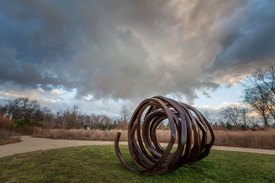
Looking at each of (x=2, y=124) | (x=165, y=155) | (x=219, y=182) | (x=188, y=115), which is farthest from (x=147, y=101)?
(x=2, y=124)

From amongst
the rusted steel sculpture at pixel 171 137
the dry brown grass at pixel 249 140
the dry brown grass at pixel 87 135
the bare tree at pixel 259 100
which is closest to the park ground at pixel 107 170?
the rusted steel sculpture at pixel 171 137

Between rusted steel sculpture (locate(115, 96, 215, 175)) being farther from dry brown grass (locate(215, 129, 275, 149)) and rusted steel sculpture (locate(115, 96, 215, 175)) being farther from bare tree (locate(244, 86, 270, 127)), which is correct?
bare tree (locate(244, 86, 270, 127))

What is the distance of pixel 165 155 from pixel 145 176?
0.96 metres

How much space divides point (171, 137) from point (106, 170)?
2108 mm

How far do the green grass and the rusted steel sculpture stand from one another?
340mm

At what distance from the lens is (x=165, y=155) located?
4.67m

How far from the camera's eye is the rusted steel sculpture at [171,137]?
471 centimetres

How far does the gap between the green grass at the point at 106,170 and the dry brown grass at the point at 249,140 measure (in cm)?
574

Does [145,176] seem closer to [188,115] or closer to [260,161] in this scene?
[188,115]

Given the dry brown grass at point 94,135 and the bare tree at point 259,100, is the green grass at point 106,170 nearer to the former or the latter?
the dry brown grass at point 94,135

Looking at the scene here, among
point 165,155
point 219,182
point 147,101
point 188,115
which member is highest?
point 147,101

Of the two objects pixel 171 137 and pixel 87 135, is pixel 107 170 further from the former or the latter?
pixel 87 135

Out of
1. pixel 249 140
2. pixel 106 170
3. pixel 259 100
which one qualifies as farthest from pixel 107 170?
pixel 259 100

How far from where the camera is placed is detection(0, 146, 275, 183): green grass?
504cm
